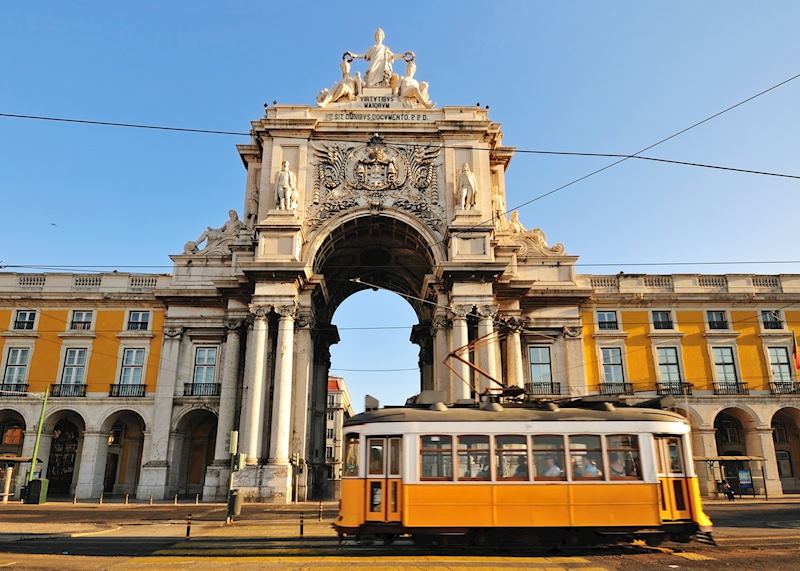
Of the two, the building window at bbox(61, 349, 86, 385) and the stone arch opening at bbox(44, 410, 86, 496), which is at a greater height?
the building window at bbox(61, 349, 86, 385)

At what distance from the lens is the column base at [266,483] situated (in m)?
29.8

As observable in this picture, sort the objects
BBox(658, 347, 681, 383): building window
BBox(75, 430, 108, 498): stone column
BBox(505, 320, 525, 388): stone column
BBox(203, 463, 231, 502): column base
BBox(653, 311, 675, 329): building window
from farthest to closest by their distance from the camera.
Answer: BBox(653, 311, 675, 329): building window
BBox(658, 347, 681, 383): building window
BBox(75, 430, 108, 498): stone column
BBox(505, 320, 525, 388): stone column
BBox(203, 463, 231, 502): column base

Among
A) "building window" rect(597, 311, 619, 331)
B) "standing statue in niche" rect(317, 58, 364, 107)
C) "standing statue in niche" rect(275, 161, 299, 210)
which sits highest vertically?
"standing statue in niche" rect(317, 58, 364, 107)

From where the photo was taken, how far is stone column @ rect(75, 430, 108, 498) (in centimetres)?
3675

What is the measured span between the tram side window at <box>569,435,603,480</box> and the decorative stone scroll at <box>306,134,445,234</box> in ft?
73.7

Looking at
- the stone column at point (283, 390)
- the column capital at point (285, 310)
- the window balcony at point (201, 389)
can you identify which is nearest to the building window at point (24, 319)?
the window balcony at point (201, 389)

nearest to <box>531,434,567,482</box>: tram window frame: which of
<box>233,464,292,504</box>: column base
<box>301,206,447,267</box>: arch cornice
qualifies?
<box>233,464,292,504</box>: column base

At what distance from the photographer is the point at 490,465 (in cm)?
1426

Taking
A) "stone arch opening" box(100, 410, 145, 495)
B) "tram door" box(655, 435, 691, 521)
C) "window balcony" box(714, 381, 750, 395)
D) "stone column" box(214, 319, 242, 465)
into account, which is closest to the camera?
"tram door" box(655, 435, 691, 521)

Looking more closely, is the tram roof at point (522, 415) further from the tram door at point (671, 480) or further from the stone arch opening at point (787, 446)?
the stone arch opening at point (787, 446)

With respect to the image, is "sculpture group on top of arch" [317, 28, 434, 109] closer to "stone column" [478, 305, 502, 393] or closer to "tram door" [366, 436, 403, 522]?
"stone column" [478, 305, 502, 393]

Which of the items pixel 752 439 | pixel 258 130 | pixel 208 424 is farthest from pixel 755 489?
pixel 258 130

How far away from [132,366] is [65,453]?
986 cm

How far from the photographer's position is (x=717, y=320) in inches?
1539
